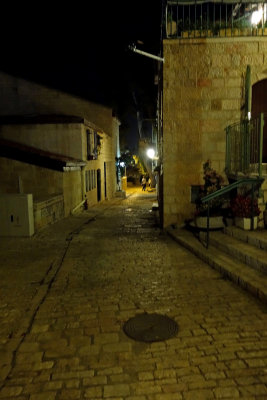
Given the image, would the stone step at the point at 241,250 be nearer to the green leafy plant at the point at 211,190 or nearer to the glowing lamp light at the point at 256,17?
the green leafy plant at the point at 211,190

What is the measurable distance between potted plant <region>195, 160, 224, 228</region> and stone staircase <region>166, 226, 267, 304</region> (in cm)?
34

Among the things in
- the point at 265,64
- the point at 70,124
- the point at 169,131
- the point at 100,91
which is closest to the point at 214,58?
the point at 265,64

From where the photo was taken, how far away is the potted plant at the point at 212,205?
827cm

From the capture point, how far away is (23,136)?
55.4 ft

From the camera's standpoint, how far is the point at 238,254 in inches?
251

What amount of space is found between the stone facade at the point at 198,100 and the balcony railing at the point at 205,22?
0.28 meters

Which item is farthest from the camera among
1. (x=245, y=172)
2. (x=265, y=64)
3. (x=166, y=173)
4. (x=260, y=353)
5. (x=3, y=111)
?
Answer: (x=3, y=111)

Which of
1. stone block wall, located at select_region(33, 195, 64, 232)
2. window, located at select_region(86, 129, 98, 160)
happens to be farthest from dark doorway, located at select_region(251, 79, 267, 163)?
window, located at select_region(86, 129, 98, 160)

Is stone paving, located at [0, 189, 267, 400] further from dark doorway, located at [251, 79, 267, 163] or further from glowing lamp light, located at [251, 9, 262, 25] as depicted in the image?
glowing lamp light, located at [251, 9, 262, 25]

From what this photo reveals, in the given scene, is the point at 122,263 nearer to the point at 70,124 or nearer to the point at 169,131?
the point at 169,131

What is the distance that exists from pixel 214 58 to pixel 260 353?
333 inches

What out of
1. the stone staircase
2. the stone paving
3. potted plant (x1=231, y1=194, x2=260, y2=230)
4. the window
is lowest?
the stone paving

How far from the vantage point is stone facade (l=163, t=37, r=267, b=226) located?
30.3 ft

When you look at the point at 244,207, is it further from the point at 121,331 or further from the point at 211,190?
the point at 121,331
